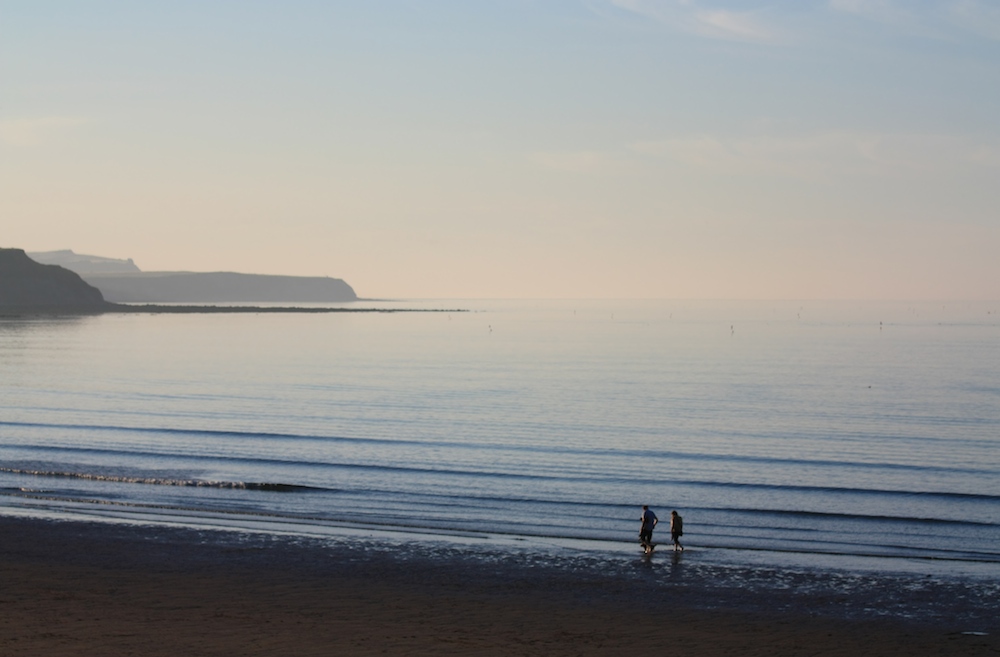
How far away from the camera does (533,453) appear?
153 ft

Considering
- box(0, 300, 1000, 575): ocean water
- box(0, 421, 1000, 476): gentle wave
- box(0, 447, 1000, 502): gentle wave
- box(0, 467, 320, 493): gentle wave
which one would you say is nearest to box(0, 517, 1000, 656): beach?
box(0, 300, 1000, 575): ocean water

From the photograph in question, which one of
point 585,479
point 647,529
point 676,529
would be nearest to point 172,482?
point 585,479

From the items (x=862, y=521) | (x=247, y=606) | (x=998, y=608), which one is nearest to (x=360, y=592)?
(x=247, y=606)

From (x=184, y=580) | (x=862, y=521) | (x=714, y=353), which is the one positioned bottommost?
(x=184, y=580)

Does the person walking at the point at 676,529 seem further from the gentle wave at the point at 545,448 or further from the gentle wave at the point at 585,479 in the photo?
the gentle wave at the point at 545,448

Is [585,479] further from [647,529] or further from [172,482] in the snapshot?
[172,482]

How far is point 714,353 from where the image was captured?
135 metres

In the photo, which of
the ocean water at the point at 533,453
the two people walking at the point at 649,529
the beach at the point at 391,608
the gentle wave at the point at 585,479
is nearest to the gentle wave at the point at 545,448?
the ocean water at the point at 533,453

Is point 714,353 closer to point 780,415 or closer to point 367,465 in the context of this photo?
point 780,415

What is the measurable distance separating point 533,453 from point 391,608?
1013 inches

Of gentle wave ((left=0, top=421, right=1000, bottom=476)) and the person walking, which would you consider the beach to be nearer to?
the person walking

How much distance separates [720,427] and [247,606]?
40.2 meters

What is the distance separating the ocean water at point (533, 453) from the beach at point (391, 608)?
4.00m

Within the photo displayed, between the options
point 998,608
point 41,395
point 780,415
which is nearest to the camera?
point 998,608
